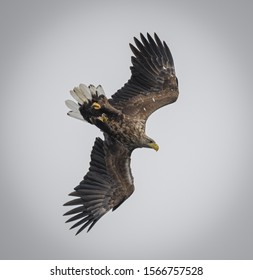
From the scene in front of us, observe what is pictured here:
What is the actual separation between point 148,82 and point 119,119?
1511mm

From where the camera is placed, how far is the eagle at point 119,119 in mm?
14617

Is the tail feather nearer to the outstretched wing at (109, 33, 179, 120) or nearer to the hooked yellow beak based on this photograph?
the outstretched wing at (109, 33, 179, 120)

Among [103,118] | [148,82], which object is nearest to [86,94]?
[103,118]

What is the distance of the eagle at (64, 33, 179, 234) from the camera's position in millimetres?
14617

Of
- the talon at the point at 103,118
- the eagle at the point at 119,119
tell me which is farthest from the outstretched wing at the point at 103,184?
the talon at the point at 103,118

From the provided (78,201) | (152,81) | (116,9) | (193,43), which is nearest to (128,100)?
(152,81)

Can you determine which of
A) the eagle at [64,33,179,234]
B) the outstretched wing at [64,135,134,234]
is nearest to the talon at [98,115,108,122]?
the eagle at [64,33,179,234]

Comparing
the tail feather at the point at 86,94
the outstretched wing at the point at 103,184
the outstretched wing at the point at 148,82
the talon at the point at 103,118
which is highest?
the outstretched wing at the point at 148,82

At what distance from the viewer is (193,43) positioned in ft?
493

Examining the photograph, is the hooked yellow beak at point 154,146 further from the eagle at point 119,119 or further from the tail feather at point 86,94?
the tail feather at point 86,94

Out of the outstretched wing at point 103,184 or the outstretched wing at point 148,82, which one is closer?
the outstretched wing at point 103,184

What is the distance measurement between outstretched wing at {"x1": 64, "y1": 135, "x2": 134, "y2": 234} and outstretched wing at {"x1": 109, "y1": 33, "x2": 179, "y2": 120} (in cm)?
93
